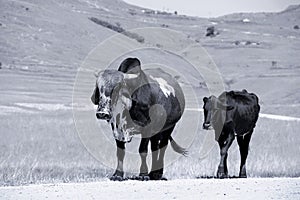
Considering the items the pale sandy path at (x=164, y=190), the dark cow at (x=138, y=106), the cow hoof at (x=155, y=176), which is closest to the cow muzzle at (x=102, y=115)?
the dark cow at (x=138, y=106)

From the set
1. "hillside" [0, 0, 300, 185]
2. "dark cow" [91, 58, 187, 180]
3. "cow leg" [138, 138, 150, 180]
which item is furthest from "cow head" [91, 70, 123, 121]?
"hillside" [0, 0, 300, 185]

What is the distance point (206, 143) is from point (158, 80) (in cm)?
1088

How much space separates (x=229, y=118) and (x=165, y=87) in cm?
151

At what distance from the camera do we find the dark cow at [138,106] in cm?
1076

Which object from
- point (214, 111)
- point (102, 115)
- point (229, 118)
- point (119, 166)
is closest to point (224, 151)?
point (229, 118)

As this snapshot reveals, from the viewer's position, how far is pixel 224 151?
12.9 m

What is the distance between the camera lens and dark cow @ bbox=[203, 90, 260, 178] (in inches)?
507

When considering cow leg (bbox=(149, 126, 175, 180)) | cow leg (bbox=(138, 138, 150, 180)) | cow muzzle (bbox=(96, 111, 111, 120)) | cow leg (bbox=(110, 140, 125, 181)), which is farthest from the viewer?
cow leg (bbox=(149, 126, 175, 180))

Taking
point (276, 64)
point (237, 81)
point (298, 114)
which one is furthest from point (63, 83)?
point (276, 64)

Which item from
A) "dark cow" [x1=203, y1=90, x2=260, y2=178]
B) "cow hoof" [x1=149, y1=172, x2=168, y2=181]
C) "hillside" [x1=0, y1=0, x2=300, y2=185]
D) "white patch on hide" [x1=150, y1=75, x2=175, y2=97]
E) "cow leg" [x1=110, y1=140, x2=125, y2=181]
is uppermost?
"white patch on hide" [x1=150, y1=75, x2=175, y2=97]

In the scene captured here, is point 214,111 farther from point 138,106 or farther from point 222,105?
point 138,106

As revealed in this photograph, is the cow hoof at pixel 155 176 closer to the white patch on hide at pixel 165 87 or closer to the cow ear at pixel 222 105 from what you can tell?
the white patch on hide at pixel 165 87

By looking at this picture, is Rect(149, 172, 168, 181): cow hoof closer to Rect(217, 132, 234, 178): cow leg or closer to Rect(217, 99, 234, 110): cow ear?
Rect(217, 132, 234, 178): cow leg

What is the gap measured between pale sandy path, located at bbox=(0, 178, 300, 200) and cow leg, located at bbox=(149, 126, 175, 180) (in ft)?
4.17
